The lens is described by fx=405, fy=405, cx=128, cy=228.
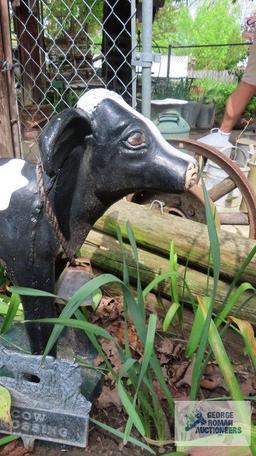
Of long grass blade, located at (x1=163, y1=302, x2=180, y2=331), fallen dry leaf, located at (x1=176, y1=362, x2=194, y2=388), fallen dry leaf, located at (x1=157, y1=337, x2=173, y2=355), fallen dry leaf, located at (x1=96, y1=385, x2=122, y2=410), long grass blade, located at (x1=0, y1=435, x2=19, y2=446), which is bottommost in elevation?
long grass blade, located at (x1=0, y1=435, x2=19, y2=446)

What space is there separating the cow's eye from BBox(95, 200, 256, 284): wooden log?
2.14 feet

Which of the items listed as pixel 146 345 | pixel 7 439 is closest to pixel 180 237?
pixel 146 345

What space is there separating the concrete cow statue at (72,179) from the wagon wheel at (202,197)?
693 mm

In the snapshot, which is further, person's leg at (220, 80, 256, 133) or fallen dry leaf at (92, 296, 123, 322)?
person's leg at (220, 80, 256, 133)

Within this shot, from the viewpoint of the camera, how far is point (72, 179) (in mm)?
914

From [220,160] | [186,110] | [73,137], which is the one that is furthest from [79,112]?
[186,110]

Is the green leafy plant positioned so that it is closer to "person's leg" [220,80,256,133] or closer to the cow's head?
the cow's head

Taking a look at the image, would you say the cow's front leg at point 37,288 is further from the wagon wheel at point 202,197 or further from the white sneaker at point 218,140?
the white sneaker at point 218,140

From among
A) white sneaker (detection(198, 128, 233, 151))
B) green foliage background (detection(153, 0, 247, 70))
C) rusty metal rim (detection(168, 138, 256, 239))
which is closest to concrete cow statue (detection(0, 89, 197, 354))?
rusty metal rim (detection(168, 138, 256, 239))

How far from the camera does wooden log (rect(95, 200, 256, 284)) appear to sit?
136 centimetres

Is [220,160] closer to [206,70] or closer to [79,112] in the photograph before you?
[79,112]

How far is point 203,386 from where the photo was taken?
3.80ft

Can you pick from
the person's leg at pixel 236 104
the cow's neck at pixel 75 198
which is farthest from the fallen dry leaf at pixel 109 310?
the person's leg at pixel 236 104

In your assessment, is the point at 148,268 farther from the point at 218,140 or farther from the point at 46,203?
the point at 218,140
